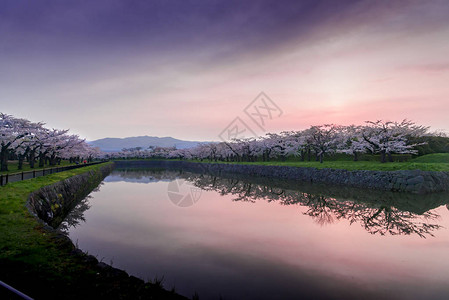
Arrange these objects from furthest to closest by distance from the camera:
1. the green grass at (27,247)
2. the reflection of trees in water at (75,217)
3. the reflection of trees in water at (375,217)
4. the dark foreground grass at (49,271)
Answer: the reflection of trees in water at (75,217) → the reflection of trees in water at (375,217) → the green grass at (27,247) → the dark foreground grass at (49,271)

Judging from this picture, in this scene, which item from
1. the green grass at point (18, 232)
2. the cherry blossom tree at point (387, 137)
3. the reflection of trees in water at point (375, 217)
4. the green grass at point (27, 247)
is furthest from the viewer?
the cherry blossom tree at point (387, 137)

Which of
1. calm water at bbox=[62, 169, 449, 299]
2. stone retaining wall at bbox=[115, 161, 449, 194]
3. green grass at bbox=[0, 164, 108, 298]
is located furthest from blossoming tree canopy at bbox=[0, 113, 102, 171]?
stone retaining wall at bbox=[115, 161, 449, 194]

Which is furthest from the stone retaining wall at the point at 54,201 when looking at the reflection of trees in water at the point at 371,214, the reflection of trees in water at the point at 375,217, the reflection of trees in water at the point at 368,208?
the reflection of trees in water at the point at 375,217

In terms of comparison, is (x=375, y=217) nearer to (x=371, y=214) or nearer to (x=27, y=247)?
(x=371, y=214)

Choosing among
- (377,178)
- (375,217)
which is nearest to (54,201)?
(375,217)

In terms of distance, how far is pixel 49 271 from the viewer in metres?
6.18

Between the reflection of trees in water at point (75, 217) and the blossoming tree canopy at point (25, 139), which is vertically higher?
the blossoming tree canopy at point (25, 139)

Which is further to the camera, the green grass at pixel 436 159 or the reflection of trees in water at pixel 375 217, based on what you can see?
the green grass at pixel 436 159

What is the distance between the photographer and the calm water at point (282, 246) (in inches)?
314

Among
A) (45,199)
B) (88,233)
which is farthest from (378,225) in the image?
(45,199)

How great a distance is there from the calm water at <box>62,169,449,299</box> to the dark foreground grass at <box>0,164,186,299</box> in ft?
7.60

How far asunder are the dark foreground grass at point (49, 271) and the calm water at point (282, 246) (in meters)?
2.32

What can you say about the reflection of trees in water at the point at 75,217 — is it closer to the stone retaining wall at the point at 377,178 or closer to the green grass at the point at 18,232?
the green grass at the point at 18,232

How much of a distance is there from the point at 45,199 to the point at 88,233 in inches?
225
